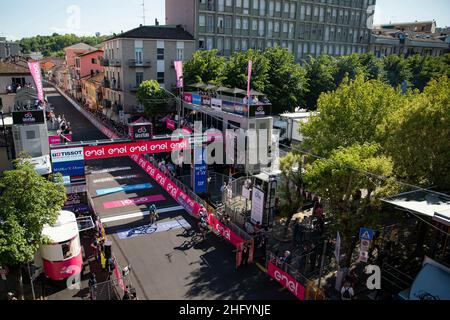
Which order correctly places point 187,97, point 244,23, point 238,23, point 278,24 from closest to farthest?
1. point 187,97
2. point 238,23
3. point 244,23
4. point 278,24

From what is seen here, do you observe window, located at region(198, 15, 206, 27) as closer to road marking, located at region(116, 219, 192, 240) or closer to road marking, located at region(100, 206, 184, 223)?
road marking, located at region(100, 206, 184, 223)

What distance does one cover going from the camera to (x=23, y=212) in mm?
14398

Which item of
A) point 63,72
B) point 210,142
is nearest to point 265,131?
point 210,142

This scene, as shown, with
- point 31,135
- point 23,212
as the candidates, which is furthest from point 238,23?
point 23,212

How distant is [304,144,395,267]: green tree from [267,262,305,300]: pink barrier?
2.95 metres

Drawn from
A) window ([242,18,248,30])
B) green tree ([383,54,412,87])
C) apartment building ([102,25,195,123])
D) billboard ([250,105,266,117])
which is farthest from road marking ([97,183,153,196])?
green tree ([383,54,412,87])

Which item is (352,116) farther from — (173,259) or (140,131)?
(140,131)

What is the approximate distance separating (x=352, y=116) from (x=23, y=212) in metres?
18.5

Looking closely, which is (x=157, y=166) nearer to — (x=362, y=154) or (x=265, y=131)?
(x=265, y=131)

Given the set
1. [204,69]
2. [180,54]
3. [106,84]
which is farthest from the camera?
[106,84]

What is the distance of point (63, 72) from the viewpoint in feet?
323

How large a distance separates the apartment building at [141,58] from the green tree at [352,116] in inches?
1255

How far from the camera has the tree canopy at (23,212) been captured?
13.4m
